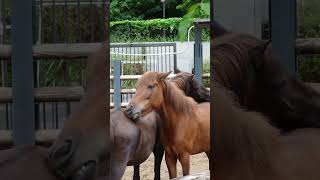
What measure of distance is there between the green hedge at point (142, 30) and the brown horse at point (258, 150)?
7.87 metres

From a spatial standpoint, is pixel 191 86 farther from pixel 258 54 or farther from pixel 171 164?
pixel 258 54

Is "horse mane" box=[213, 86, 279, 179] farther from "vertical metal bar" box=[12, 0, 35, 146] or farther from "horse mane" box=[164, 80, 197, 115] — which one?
"horse mane" box=[164, 80, 197, 115]

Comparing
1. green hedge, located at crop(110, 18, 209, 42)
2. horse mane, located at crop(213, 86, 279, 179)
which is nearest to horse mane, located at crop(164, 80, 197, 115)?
horse mane, located at crop(213, 86, 279, 179)

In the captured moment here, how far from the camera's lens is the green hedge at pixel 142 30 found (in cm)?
920

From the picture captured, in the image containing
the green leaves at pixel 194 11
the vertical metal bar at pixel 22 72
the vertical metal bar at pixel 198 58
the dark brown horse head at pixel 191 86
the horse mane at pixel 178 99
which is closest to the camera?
the vertical metal bar at pixel 22 72

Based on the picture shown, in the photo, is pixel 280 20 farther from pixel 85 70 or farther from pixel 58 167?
pixel 58 167

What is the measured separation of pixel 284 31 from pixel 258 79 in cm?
11

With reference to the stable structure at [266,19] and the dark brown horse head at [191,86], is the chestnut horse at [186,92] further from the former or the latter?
the stable structure at [266,19]

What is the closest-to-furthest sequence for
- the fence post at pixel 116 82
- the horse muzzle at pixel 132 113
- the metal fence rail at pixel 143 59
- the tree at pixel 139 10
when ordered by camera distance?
1. the horse muzzle at pixel 132 113
2. the fence post at pixel 116 82
3. the metal fence rail at pixel 143 59
4. the tree at pixel 139 10

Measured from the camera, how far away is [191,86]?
4.02 metres

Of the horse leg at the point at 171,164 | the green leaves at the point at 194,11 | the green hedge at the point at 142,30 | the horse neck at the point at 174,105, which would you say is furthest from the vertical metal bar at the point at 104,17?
the green hedge at the point at 142,30

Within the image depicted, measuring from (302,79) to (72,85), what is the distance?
47cm

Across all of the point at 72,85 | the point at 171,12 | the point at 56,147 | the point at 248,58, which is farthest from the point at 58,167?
the point at 171,12

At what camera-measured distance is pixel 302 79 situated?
1.16 metres
